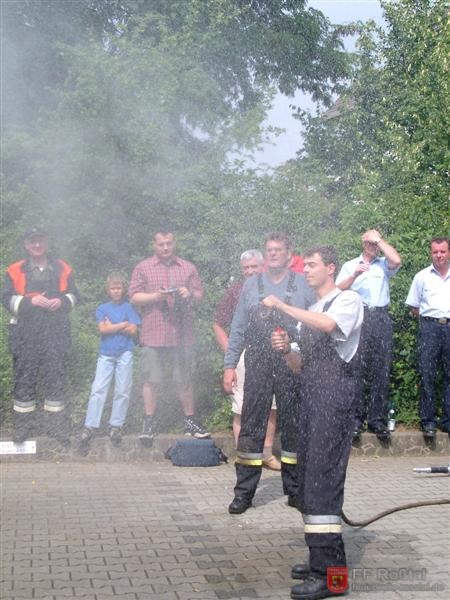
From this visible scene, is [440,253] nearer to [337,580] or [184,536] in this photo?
[184,536]

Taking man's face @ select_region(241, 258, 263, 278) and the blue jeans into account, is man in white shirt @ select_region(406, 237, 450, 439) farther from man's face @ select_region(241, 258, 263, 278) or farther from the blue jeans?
the blue jeans

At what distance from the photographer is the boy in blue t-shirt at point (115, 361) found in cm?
893

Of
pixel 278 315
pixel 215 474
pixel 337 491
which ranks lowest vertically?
pixel 215 474

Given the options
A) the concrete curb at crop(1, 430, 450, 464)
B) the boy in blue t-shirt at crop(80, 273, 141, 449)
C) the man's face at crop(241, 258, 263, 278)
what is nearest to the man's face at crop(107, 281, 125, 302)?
the boy in blue t-shirt at crop(80, 273, 141, 449)

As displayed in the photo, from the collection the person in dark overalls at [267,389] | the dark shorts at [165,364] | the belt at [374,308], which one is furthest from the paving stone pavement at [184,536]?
the belt at [374,308]

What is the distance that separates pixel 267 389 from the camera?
285 inches

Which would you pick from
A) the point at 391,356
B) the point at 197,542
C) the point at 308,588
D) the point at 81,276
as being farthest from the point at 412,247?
the point at 308,588

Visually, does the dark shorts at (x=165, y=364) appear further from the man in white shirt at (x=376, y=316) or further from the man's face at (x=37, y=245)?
the man in white shirt at (x=376, y=316)

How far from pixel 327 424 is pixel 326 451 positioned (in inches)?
5.6

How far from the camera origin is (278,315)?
21.8 feet

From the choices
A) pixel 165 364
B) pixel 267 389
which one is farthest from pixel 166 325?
pixel 267 389

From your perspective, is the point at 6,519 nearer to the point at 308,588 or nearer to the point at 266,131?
the point at 308,588

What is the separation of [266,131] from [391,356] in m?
4.63

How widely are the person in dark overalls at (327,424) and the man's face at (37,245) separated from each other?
396 cm
